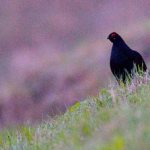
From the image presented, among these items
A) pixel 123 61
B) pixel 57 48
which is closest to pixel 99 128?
pixel 123 61

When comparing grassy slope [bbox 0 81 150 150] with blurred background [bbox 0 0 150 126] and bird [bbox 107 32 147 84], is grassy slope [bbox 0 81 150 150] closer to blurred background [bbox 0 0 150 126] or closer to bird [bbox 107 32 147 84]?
bird [bbox 107 32 147 84]

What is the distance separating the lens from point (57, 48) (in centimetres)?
2250

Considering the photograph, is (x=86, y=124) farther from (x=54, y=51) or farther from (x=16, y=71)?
(x=54, y=51)

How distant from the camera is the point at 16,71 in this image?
2009 cm

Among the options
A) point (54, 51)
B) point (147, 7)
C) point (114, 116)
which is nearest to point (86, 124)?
point (114, 116)

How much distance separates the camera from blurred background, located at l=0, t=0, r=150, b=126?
57.0 feet

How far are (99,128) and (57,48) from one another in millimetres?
16604

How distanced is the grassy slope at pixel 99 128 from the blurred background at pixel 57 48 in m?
6.44

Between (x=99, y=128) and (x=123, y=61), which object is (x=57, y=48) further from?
(x=99, y=128)

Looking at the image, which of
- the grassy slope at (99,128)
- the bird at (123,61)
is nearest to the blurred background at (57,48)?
the bird at (123,61)

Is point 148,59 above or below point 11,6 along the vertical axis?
below

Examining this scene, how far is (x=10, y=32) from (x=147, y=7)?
4.33 m

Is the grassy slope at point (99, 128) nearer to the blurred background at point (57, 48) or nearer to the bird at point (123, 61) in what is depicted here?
the bird at point (123, 61)

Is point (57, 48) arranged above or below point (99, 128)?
below
